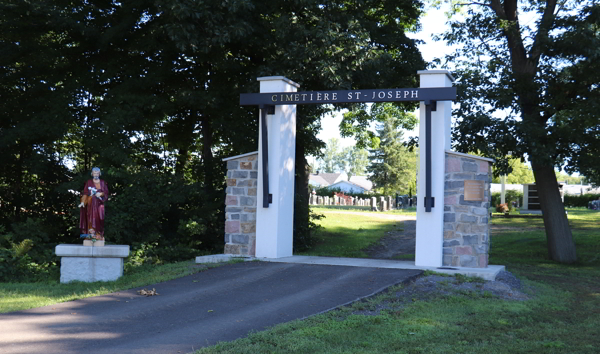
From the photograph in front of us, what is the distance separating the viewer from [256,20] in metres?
15.9

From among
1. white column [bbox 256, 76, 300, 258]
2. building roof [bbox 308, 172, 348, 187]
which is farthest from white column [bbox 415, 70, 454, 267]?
building roof [bbox 308, 172, 348, 187]

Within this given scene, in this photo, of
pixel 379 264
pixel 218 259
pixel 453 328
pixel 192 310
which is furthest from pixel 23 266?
pixel 453 328

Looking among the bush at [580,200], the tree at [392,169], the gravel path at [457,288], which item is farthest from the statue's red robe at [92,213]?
the tree at [392,169]

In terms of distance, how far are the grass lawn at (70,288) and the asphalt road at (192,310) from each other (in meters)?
0.40

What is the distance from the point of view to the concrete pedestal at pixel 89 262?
1059 cm

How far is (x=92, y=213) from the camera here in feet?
35.9

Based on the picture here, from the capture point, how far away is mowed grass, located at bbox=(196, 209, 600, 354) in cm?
588

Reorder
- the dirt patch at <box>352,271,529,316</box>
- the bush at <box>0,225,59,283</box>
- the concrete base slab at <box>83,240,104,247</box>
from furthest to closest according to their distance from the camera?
the bush at <box>0,225,59,283</box> < the concrete base slab at <box>83,240,104,247</box> < the dirt patch at <box>352,271,529,316</box>

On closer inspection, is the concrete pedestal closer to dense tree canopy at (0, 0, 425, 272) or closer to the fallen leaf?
the fallen leaf

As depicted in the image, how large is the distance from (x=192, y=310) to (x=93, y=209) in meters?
4.40

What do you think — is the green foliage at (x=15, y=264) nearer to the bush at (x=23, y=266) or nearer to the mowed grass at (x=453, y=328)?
the bush at (x=23, y=266)

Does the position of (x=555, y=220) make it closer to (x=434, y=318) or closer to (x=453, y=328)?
(x=434, y=318)

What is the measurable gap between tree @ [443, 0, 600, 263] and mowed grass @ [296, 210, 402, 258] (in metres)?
4.46

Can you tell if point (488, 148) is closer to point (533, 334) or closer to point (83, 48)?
point (533, 334)
